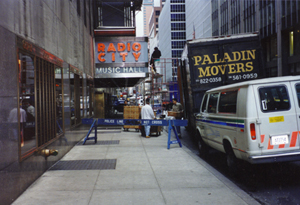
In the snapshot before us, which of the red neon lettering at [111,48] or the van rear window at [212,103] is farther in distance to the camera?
the red neon lettering at [111,48]

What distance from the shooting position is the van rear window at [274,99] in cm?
562

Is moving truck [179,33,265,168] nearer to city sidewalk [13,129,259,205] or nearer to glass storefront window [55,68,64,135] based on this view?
city sidewalk [13,129,259,205]

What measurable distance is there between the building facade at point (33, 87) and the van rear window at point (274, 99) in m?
4.60

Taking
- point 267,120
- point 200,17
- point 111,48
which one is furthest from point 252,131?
point 200,17

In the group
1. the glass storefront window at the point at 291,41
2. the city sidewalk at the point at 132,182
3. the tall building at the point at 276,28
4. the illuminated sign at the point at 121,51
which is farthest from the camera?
the glass storefront window at the point at 291,41

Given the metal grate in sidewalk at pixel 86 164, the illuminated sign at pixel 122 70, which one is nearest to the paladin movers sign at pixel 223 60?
the metal grate in sidewalk at pixel 86 164

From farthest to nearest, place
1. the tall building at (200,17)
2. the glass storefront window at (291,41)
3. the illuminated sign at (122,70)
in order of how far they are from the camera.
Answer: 1. the tall building at (200,17)
2. the glass storefront window at (291,41)
3. the illuminated sign at (122,70)

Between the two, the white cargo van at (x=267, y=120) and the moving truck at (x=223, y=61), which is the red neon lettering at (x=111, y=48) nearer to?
the moving truck at (x=223, y=61)

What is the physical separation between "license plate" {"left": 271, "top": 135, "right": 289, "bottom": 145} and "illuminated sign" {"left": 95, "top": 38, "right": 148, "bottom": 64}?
13.2 m

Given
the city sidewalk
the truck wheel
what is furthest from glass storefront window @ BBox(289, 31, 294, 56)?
the city sidewalk

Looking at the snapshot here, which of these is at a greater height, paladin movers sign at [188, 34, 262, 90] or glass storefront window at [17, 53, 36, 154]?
paladin movers sign at [188, 34, 262, 90]

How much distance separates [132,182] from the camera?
6152 millimetres

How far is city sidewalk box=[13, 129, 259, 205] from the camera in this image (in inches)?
200

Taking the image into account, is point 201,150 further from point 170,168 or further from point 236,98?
point 236,98
